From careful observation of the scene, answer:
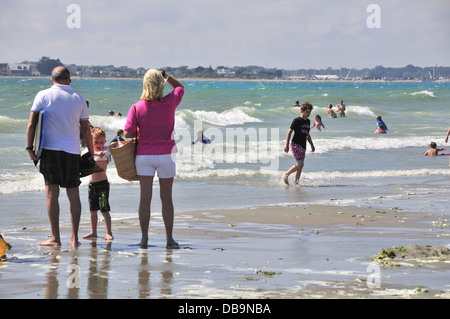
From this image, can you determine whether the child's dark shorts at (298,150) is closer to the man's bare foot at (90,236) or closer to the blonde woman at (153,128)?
the man's bare foot at (90,236)

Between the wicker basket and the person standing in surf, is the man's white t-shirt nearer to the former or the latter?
the person standing in surf

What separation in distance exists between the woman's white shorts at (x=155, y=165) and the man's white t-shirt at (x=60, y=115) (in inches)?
26.1

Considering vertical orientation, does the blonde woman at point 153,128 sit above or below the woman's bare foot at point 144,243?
above

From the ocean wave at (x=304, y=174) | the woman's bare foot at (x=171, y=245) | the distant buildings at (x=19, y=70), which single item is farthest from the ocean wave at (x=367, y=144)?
the distant buildings at (x=19, y=70)

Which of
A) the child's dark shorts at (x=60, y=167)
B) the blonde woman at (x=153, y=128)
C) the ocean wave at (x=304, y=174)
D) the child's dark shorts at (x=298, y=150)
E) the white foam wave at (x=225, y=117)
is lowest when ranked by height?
the ocean wave at (x=304, y=174)

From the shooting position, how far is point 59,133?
6715 millimetres

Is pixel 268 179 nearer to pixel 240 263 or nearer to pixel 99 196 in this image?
pixel 99 196

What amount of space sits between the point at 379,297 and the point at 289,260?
1490 millimetres

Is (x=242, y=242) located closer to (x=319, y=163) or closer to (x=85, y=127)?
(x=85, y=127)

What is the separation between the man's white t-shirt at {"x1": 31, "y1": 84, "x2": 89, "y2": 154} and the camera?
6.66m

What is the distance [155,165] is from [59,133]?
98 cm

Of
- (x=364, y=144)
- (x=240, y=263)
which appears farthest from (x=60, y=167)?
(x=364, y=144)

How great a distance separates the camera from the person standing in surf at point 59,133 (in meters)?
6.67

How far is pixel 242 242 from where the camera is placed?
24.5 ft
